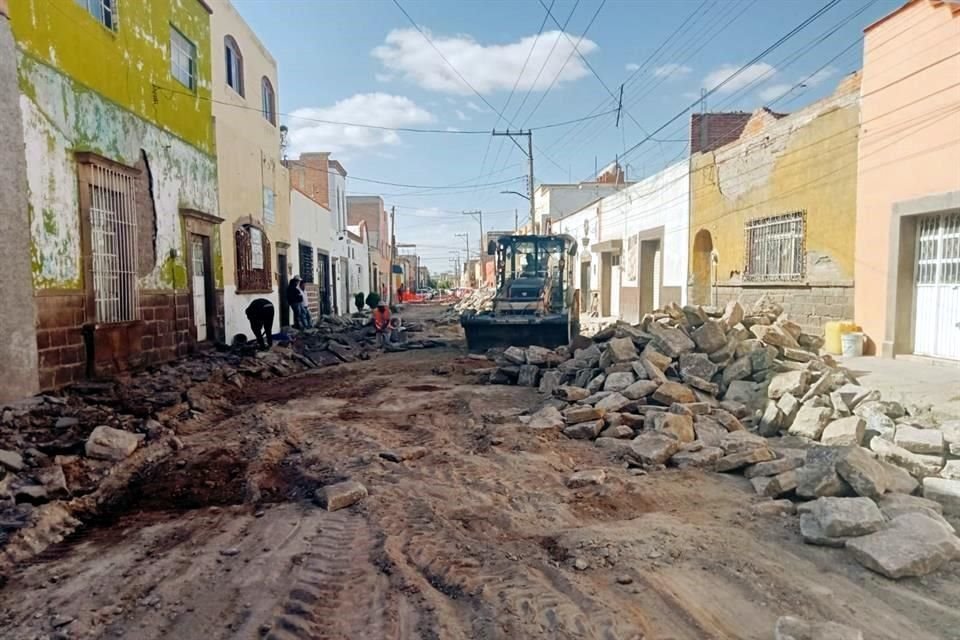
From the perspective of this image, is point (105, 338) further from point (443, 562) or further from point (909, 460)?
point (909, 460)

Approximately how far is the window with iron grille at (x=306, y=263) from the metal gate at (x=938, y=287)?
16.3 meters

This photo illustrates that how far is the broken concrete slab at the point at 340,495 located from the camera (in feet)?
13.1

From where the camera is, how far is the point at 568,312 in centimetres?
1241

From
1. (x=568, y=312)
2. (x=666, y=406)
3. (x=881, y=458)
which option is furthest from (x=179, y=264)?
(x=881, y=458)

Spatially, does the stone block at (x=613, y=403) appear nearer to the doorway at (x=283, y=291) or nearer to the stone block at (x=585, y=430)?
the stone block at (x=585, y=430)

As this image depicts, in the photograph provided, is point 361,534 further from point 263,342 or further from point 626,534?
point 263,342

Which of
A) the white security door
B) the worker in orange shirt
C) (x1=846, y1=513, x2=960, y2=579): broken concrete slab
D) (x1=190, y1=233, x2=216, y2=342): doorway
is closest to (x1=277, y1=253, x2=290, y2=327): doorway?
the worker in orange shirt

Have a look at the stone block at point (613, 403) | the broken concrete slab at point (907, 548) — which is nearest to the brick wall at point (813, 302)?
the stone block at point (613, 403)

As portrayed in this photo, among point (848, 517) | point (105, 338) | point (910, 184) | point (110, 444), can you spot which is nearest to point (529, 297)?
point (910, 184)

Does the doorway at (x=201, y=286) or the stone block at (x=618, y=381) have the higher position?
the doorway at (x=201, y=286)

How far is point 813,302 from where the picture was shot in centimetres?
1013

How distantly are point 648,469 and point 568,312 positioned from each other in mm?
7624

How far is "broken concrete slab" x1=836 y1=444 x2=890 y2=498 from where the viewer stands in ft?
12.7

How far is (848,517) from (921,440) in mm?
1924
